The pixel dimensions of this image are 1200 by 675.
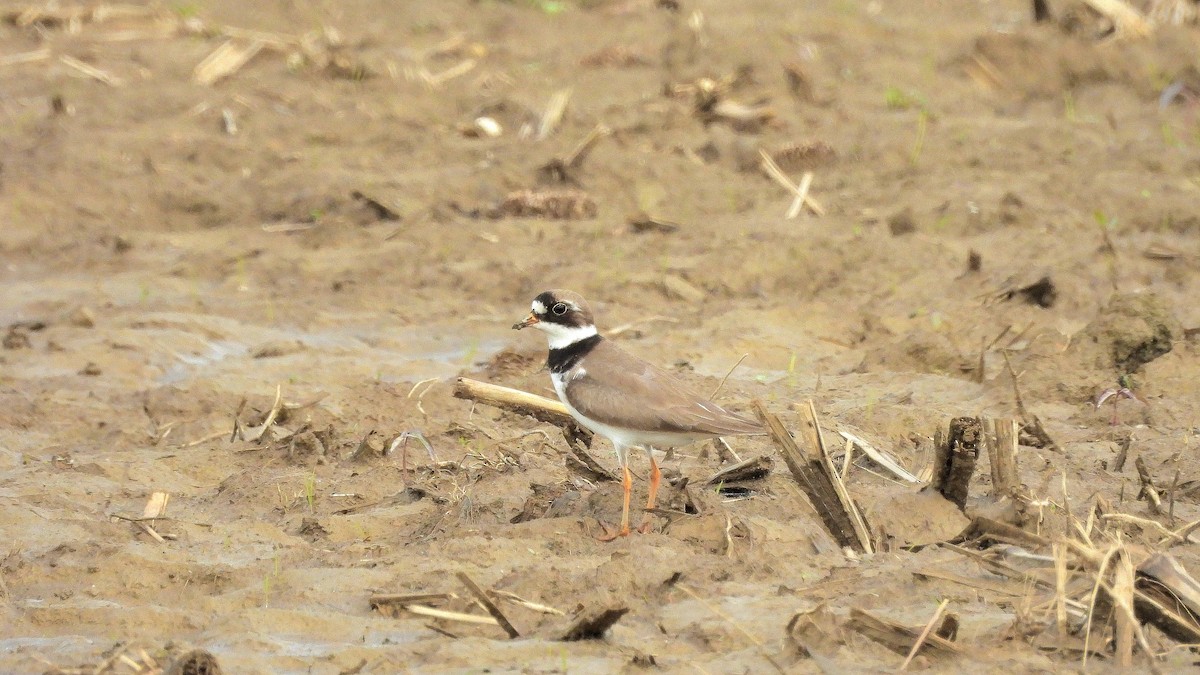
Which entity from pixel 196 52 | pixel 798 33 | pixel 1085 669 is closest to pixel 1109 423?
pixel 1085 669

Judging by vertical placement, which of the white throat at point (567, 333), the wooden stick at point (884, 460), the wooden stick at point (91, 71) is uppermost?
the white throat at point (567, 333)

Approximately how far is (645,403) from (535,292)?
3904 mm

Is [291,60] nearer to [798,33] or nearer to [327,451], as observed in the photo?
[798,33]

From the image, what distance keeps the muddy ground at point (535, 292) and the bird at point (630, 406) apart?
9.5 inches

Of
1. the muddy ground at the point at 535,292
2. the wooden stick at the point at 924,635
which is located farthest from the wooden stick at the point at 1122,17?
the wooden stick at the point at 924,635

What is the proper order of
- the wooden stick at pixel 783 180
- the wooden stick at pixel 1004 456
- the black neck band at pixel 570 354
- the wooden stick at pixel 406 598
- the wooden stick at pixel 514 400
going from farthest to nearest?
1. the wooden stick at pixel 783 180
2. the wooden stick at pixel 514 400
3. the black neck band at pixel 570 354
4. the wooden stick at pixel 1004 456
5. the wooden stick at pixel 406 598

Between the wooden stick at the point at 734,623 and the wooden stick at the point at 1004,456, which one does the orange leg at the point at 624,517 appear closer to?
the wooden stick at the point at 734,623

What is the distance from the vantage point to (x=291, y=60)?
1485cm

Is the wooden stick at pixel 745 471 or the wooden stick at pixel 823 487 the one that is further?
the wooden stick at pixel 745 471

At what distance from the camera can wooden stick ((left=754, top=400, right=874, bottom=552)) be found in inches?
224

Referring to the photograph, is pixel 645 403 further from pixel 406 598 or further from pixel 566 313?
pixel 406 598

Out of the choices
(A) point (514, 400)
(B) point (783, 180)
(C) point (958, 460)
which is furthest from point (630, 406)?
(B) point (783, 180)

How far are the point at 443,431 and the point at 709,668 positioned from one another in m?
2.99

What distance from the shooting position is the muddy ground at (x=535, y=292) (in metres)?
5.42
